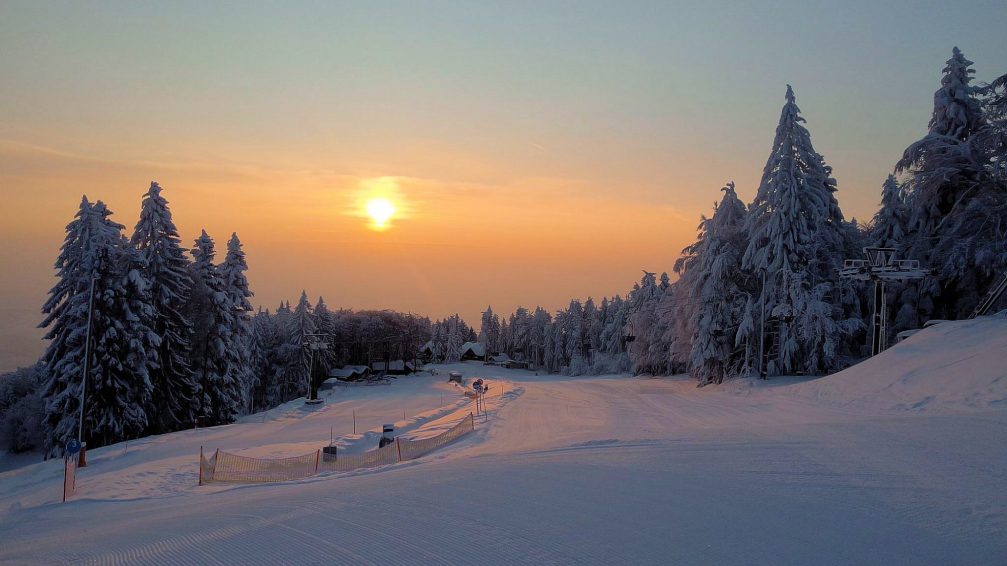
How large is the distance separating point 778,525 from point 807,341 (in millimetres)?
31385

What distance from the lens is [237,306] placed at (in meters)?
46.5

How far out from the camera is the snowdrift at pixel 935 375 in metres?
19.6

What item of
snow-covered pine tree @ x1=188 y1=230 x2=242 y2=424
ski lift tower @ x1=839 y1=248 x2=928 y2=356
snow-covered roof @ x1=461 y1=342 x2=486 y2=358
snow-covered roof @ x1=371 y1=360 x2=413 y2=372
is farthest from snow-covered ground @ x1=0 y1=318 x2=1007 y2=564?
snow-covered roof @ x1=461 y1=342 x2=486 y2=358

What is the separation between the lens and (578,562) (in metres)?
6.95

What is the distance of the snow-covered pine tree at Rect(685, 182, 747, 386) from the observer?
4066 cm

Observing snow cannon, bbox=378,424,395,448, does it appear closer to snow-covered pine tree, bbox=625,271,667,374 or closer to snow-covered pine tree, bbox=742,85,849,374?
snow-covered pine tree, bbox=742,85,849,374

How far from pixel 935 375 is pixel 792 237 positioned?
1675 centimetres

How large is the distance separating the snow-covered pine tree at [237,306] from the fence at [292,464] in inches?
986

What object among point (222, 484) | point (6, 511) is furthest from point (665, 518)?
point (6, 511)

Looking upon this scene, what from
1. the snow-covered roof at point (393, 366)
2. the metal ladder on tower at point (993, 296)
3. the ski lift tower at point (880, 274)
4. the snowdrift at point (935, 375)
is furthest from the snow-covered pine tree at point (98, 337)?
the snow-covered roof at point (393, 366)

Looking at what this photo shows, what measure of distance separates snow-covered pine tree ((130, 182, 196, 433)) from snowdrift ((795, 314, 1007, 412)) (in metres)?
34.4

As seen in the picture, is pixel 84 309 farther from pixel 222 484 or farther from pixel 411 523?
pixel 411 523

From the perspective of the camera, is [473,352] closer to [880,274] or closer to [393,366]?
[393,366]

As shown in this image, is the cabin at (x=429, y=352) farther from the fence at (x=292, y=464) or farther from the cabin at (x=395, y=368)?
the fence at (x=292, y=464)
